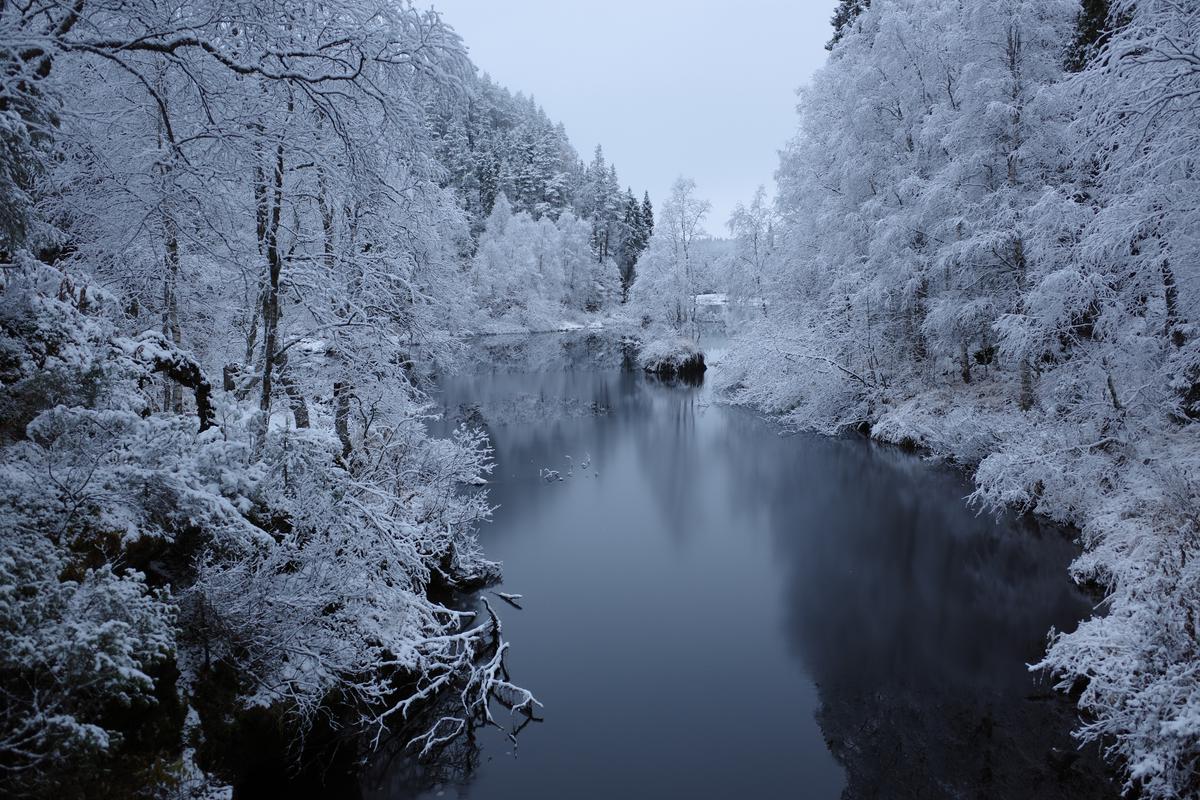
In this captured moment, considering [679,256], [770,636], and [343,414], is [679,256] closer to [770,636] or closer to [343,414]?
[343,414]

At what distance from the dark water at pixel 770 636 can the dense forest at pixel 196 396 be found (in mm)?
1097

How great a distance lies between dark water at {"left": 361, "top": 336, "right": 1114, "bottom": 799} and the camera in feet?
21.3

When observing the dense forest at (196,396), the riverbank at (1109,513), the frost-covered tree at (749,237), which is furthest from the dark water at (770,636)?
the frost-covered tree at (749,237)

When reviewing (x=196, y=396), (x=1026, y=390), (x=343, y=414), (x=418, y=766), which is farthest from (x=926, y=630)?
(x=343, y=414)

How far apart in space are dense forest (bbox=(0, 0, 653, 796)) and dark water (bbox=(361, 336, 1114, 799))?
3.60 ft

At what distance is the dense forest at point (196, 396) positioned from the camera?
3.67 m

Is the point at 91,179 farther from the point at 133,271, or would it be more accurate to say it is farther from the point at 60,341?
the point at 60,341

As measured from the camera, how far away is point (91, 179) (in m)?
6.09

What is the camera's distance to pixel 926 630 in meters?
9.23

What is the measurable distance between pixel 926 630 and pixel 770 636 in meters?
2.22

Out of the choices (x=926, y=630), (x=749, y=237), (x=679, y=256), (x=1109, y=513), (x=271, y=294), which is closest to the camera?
(x=271, y=294)

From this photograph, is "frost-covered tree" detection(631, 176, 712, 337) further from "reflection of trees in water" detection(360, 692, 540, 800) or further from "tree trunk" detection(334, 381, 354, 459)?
"reflection of trees in water" detection(360, 692, 540, 800)

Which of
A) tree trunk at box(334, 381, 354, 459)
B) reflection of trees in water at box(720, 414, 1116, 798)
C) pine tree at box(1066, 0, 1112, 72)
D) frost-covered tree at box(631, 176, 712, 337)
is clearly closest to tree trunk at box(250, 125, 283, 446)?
tree trunk at box(334, 381, 354, 459)

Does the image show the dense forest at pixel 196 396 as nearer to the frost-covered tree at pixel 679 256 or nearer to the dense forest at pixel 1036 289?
the dense forest at pixel 1036 289
